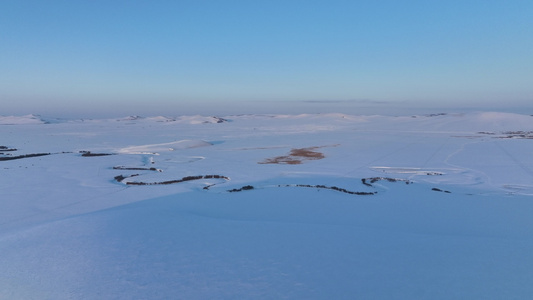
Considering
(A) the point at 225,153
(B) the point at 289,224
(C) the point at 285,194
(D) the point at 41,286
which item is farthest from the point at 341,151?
(D) the point at 41,286

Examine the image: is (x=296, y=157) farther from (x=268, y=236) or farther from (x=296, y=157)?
(x=268, y=236)

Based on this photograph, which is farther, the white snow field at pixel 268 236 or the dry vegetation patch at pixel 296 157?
the dry vegetation patch at pixel 296 157

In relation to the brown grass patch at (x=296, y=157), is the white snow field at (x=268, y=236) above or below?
above

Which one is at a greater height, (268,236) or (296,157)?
(268,236)

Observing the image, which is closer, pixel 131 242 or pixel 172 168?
pixel 131 242

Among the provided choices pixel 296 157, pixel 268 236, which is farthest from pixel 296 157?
pixel 268 236

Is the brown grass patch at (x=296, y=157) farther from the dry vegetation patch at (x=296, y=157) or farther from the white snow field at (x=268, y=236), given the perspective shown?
the white snow field at (x=268, y=236)

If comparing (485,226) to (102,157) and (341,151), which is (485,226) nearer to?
(341,151)

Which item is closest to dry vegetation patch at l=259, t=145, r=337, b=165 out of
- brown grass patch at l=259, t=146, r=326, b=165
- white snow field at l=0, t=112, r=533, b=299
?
brown grass patch at l=259, t=146, r=326, b=165

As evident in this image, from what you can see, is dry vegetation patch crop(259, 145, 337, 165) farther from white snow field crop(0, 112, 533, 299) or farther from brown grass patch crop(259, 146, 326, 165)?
white snow field crop(0, 112, 533, 299)

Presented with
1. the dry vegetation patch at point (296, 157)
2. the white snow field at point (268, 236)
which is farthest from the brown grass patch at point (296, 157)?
the white snow field at point (268, 236)

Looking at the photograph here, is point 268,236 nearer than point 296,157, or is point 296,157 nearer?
point 268,236
